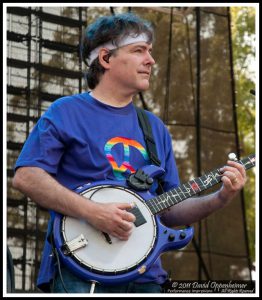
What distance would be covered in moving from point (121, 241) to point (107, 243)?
0.22ft

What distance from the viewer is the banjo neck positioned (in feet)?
12.0

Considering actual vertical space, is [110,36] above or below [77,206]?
above

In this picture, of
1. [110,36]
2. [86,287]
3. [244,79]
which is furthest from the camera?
[244,79]

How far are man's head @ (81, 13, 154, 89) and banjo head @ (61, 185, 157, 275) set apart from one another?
2.19 ft

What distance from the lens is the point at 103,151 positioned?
3.57m

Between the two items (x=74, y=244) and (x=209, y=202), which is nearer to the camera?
(x=74, y=244)

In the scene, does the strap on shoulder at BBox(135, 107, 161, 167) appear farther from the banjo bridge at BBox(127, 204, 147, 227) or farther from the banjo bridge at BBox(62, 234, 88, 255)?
the banjo bridge at BBox(62, 234, 88, 255)

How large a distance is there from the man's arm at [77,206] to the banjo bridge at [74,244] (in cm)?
8

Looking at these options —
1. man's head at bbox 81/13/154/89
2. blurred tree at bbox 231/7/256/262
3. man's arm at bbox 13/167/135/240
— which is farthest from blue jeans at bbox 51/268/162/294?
blurred tree at bbox 231/7/256/262

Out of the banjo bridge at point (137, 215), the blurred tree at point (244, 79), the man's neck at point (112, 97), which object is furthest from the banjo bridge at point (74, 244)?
the blurred tree at point (244, 79)

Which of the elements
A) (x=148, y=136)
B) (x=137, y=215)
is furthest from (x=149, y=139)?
(x=137, y=215)

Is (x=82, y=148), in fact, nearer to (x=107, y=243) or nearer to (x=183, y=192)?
(x=107, y=243)

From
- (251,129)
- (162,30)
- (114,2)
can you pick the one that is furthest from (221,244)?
(251,129)

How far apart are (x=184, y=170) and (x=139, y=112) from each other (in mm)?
4625
